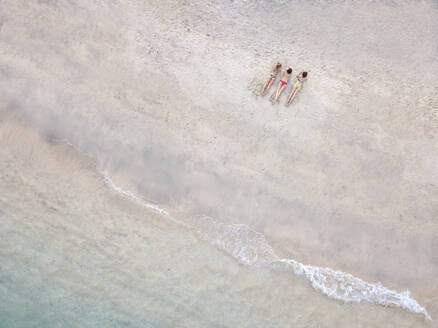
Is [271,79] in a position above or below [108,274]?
above

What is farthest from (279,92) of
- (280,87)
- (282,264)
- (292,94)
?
(282,264)

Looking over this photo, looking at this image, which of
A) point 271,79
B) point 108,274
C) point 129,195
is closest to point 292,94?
point 271,79

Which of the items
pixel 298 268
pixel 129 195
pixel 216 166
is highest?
pixel 216 166

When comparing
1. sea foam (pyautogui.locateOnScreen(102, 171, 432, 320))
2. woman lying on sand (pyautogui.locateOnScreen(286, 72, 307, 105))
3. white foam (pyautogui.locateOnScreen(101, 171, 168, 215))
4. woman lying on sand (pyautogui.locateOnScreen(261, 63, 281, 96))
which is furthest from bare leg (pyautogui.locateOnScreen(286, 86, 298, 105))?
white foam (pyautogui.locateOnScreen(101, 171, 168, 215))

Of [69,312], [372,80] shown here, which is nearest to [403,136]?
[372,80]

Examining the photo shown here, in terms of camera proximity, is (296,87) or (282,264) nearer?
(282,264)

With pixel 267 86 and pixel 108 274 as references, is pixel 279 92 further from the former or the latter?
pixel 108 274

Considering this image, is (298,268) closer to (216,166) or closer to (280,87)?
(216,166)
